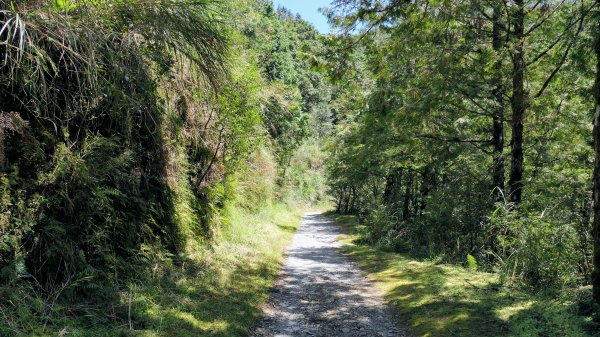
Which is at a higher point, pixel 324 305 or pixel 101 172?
pixel 101 172

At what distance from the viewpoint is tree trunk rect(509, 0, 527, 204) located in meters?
8.07

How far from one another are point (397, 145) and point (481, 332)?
859cm

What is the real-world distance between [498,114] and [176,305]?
342 inches

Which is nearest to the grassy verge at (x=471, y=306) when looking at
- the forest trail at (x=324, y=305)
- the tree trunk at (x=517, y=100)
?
the forest trail at (x=324, y=305)

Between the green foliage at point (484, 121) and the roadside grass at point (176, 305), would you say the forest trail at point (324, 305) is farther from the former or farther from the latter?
the green foliage at point (484, 121)

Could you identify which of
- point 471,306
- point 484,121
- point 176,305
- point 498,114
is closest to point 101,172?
point 176,305

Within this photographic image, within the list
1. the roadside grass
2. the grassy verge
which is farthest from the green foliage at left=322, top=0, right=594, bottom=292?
the roadside grass

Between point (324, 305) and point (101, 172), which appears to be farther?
point (324, 305)

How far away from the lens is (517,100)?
8.55 metres

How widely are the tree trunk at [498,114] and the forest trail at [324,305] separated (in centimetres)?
390

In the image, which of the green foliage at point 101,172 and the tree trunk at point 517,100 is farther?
the tree trunk at point 517,100

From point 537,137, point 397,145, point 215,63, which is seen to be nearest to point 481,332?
point 215,63

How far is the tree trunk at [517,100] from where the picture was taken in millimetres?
8066

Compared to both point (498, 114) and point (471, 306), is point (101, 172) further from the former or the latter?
point (498, 114)
